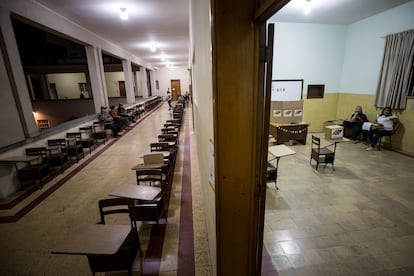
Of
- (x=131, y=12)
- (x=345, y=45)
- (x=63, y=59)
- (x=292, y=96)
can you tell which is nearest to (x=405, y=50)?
(x=345, y=45)

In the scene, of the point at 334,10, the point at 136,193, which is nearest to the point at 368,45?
the point at 334,10

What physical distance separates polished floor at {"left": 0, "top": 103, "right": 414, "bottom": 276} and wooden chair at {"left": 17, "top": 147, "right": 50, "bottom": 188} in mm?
262

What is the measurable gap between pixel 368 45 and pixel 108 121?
9.67m

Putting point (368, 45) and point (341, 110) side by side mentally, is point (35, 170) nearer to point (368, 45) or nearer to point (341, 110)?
point (341, 110)

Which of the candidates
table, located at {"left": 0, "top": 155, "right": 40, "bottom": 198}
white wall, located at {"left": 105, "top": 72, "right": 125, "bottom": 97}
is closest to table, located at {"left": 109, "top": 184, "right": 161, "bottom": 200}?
table, located at {"left": 0, "top": 155, "right": 40, "bottom": 198}

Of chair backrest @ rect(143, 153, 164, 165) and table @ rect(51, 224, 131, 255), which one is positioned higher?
chair backrest @ rect(143, 153, 164, 165)

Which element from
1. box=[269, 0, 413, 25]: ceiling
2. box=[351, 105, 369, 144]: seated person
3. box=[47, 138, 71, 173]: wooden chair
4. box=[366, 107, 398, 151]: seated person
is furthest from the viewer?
box=[351, 105, 369, 144]: seated person

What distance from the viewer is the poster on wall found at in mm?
6715

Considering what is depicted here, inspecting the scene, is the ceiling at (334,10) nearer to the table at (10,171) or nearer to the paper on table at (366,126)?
the paper on table at (366,126)

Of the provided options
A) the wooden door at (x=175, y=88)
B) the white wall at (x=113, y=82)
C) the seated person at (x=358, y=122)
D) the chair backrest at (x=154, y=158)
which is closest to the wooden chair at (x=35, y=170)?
the chair backrest at (x=154, y=158)

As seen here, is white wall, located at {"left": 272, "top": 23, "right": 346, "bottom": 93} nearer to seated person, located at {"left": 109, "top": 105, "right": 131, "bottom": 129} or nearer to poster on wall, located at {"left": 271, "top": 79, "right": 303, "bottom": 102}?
poster on wall, located at {"left": 271, "top": 79, "right": 303, "bottom": 102}

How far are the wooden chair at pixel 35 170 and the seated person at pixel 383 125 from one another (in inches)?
335

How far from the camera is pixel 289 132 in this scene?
625 centimetres

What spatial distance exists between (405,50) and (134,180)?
302 inches
